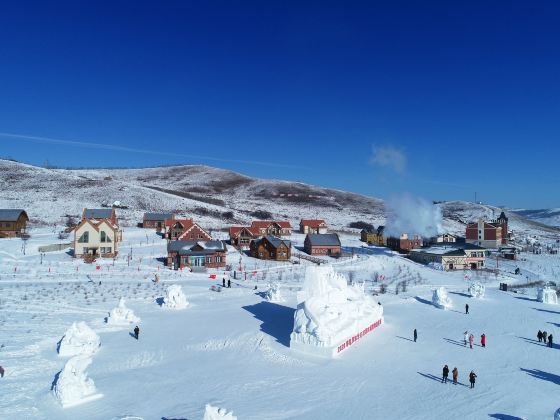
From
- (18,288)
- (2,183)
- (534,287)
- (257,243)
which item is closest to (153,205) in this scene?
(2,183)

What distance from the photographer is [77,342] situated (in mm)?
21641

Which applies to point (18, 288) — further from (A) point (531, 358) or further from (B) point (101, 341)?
(A) point (531, 358)

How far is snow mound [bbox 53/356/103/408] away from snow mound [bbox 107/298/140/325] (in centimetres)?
918

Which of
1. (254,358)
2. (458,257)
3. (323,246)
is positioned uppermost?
(323,246)

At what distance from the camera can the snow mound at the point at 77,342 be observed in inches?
844

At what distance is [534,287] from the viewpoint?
4831 centimetres

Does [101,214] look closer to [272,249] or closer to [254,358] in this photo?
[272,249]

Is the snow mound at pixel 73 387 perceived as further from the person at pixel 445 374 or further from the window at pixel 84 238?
the window at pixel 84 238

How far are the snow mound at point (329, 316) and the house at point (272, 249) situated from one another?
2671 cm

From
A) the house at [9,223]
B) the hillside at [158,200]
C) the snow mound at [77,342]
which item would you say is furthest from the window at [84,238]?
the snow mound at [77,342]

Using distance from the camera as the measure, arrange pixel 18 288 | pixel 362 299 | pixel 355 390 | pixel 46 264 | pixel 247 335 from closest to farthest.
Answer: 1. pixel 355 390
2. pixel 247 335
3. pixel 362 299
4. pixel 18 288
5. pixel 46 264

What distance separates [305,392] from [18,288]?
26698mm

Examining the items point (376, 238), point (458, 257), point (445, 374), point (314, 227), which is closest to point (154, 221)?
point (314, 227)

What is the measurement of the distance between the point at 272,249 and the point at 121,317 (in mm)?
30063
